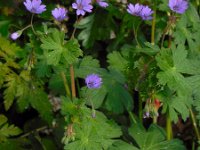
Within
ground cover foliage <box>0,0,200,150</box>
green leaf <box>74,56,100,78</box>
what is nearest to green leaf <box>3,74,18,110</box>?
ground cover foliage <box>0,0,200,150</box>

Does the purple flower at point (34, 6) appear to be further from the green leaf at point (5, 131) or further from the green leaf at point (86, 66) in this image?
→ the green leaf at point (5, 131)

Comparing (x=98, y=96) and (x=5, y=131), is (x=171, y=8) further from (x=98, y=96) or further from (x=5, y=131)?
(x=5, y=131)

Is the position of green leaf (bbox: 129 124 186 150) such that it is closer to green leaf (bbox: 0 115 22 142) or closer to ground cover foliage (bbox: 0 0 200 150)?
ground cover foliage (bbox: 0 0 200 150)

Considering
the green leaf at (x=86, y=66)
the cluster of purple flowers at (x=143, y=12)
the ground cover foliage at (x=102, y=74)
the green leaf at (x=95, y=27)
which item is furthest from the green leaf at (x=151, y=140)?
the green leaf at (x=95, y=27)

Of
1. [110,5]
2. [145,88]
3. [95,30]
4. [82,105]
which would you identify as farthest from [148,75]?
[95,30]

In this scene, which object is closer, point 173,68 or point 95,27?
point 173,68

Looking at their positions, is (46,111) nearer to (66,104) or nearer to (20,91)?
(20,91)

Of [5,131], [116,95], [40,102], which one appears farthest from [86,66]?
[5,131]
